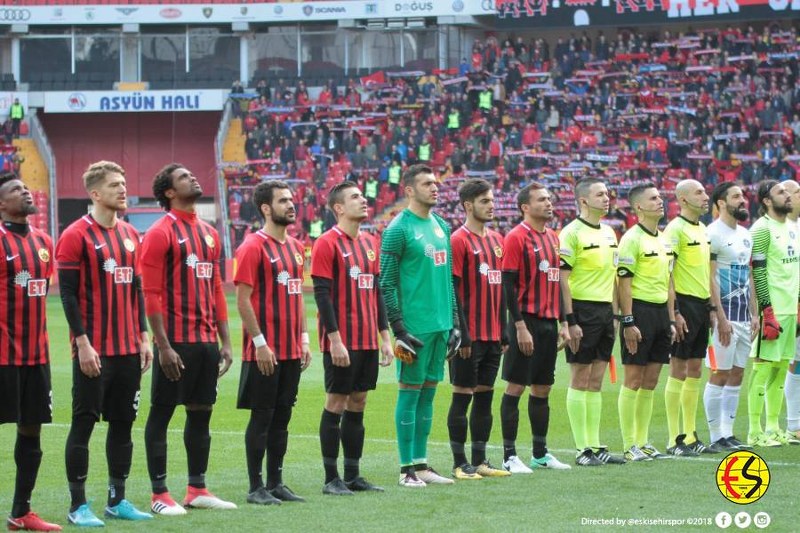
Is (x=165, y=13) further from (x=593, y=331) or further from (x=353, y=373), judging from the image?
(x=353, y=373)

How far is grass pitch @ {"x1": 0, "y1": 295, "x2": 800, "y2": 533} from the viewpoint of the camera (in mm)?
7852

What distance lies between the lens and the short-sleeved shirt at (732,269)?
11539 mm

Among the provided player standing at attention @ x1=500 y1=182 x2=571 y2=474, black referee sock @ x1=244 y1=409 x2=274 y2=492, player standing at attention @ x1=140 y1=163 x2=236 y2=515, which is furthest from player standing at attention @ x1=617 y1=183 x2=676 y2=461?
player standing at attention @ x1=140 y1=163 x2=236 y2=515

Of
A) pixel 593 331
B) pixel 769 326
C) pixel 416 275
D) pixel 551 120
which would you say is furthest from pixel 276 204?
pixel 551 120

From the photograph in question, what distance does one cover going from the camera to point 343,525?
7.77 m

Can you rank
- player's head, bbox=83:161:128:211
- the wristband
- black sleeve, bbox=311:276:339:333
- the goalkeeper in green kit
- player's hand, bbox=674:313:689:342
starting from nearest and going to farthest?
player's head, bbox=83:161:128:211, the wristband, black sleeve, bbox=311:276:339:333, the goalkeeper in green kit, player's hand, bbox=674:313:689:342

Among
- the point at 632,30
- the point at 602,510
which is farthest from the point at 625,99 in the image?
the point at 602,510

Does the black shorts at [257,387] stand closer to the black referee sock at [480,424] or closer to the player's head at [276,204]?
the player's head at [276,204]

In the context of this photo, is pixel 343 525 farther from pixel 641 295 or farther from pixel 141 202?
pixel 141 202

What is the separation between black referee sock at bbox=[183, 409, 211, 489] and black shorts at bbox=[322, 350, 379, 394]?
97 centimetres

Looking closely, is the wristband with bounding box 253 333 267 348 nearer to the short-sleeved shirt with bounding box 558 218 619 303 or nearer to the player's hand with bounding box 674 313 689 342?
the short-sleeved shirt with bounding box 558 218 619 303

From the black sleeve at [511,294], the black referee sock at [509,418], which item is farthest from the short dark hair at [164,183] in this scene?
the black referee sock at [509,418]

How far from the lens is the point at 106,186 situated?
8102mm

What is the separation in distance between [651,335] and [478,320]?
1742mm
